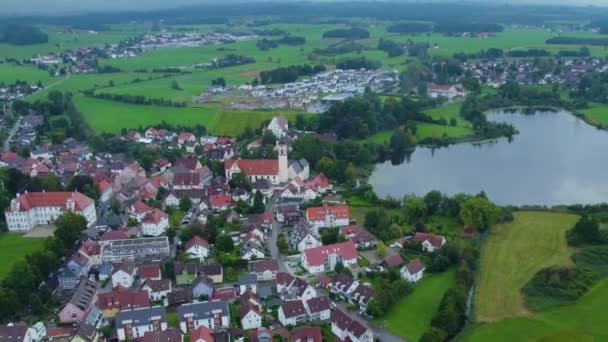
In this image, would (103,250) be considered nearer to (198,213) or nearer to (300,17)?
(198,213)

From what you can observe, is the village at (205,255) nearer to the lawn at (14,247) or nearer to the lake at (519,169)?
the lawn at (14,247)

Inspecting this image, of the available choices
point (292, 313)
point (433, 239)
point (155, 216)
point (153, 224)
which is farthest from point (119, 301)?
point (433, 239)

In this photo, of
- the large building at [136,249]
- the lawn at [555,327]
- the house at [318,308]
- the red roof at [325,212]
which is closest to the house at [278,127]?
the red roof at [325,212]

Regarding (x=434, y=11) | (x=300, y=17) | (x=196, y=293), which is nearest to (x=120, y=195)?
(x=196, y=293)

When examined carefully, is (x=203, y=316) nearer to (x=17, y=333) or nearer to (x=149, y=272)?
(x=149, y=272)

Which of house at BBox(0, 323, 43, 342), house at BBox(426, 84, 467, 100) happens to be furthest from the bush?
house at BBox(426, 84, 467, 100)
